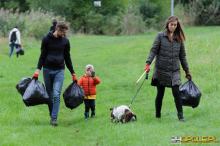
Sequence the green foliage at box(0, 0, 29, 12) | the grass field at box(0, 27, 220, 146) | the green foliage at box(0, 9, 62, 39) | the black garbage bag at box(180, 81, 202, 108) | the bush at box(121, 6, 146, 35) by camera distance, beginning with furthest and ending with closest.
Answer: the green foliage at box(0, 0, 29, 12), the bush at box(121, 6, 146, 35), the green foliage at box(0, 9, 62, 39), the black garbage bag at box(180, 81, 202, 108), the grass field at box(0, 27, 220, 146)

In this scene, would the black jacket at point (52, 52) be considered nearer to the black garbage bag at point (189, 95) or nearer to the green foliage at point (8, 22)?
the black garbage bag at point (189, 95)

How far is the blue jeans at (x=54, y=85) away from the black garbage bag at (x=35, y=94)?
9.8 inches

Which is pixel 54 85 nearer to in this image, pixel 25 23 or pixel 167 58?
pixel 167 58

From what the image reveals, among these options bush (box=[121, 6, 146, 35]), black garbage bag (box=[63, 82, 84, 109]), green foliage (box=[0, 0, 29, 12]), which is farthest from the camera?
green foliage (box=[0, 0, 29, 12])

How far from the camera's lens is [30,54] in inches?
1320

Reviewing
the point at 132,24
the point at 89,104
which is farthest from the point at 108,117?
the point at 132,24

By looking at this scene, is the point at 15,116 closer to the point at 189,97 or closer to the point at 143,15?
the point at 189,97

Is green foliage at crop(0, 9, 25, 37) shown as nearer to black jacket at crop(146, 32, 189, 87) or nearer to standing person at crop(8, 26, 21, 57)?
standing person at crop(8, 26, 21, 57)

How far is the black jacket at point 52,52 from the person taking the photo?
1266 cm

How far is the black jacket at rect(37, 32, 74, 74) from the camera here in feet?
41.5

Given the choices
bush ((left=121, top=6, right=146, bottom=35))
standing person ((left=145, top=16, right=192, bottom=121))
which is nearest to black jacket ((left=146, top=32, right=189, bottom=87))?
standing person ((left=145, top=16, right=192, bottom=121))

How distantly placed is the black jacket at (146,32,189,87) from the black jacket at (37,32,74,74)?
187 centimetres

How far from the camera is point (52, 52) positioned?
1275 cm

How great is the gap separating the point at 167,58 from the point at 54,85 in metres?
2.50
